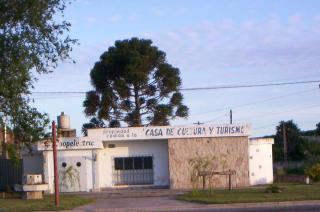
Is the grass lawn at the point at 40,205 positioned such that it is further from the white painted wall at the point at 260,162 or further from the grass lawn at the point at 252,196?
the white painted wall at the point at 260,162

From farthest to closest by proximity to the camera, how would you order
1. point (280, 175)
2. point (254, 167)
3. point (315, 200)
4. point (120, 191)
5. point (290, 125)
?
point (290, 125), point (280, 175), point (254, 167), point (120, 191), point (315, 200)

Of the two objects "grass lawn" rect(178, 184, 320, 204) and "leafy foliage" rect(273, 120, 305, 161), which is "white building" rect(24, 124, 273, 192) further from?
"leafy foliage" rect(273, 120, 305, 161)

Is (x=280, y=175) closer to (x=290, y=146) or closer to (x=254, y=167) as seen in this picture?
(x=254, y=167)

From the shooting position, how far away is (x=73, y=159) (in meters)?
41.7

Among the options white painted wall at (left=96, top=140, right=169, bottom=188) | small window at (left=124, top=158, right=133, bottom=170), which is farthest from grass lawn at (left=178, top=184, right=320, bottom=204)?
small window at (left=124, top=158, right=133, bottom=170)

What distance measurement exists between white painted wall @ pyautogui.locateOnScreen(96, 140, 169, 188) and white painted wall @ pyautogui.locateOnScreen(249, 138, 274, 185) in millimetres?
5253

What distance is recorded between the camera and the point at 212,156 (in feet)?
135

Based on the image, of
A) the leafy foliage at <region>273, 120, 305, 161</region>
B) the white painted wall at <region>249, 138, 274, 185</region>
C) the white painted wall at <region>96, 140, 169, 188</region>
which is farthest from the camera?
the leafy foliage at <region>273, 120, 305, 161</region>

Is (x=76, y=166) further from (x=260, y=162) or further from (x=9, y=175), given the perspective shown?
(x=260, y=162)

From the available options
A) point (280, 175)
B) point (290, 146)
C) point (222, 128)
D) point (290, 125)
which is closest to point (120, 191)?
point (222, 128)

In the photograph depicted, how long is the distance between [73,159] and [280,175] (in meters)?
14.0

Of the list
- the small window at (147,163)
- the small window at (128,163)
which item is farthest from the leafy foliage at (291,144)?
the small window at (128,163)

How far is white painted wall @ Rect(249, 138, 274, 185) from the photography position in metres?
43.7

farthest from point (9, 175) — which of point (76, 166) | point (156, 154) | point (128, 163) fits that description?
point (156, 154)
